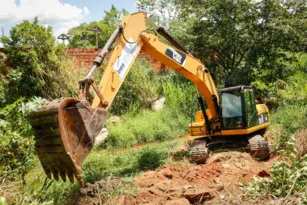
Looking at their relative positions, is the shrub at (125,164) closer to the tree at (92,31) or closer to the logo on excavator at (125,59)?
the logo on excavator at (125,59)

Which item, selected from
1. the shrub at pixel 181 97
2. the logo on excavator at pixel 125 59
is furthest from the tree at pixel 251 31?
the logo on excavator at pixel 125 59

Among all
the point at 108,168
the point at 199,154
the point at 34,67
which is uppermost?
the point at 34,67

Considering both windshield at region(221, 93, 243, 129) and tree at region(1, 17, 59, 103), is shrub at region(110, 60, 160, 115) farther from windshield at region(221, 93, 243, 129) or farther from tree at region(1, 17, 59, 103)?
windshield at region(221, 93, 243, 129)

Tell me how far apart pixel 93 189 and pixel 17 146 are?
1.19 m

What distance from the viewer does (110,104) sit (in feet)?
15.2

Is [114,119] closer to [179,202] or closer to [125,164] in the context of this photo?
[125,164]

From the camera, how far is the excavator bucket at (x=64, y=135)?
3631mm

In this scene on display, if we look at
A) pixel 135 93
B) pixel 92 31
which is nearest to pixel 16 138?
pixel 135 93

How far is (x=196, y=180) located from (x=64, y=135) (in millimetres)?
2343

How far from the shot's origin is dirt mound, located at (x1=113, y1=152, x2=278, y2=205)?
429 centimetres

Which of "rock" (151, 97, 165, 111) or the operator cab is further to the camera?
"rock" (151, 97, 165, 111)

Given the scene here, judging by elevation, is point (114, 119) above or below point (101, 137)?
above

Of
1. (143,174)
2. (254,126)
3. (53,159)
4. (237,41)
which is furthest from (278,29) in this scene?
(53,159)

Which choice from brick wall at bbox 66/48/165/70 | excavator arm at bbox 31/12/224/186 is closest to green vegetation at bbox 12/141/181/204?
excavator arm at bbox 31/12/224/186
